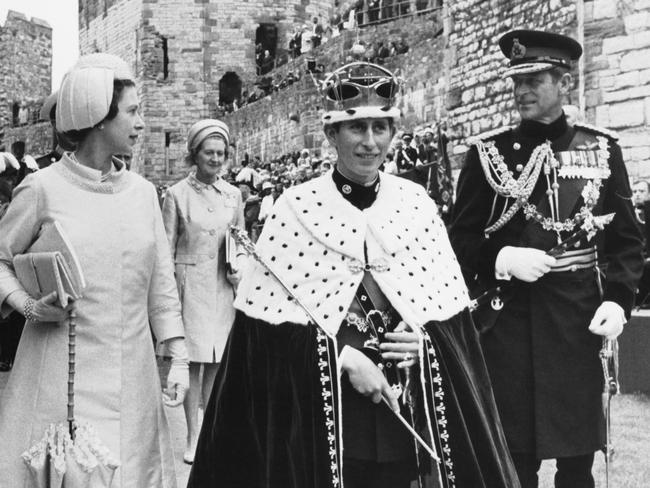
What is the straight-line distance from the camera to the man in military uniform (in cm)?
370

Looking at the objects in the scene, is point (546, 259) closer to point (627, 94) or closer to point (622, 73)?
point (627, 94)

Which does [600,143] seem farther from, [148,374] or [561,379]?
[148,374]

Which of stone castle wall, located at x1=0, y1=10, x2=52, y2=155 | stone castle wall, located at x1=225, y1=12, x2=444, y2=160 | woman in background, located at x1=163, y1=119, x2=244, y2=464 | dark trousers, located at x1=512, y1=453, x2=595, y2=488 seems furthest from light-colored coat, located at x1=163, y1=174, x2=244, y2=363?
stone castle wall, located at x1=0, y1=10, x2=52, y2=155

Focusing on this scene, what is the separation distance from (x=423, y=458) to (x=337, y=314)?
20.0 inches

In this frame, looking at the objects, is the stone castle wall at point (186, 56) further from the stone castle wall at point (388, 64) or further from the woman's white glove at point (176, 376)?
the woman's white glove at point (176, 376)

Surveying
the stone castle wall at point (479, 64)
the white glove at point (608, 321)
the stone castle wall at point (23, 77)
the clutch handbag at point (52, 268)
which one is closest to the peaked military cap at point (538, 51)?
the white glove at point (608, 321)

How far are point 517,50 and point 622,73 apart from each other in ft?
28.5

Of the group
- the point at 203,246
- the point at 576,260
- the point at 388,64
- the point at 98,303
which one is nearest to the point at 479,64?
the point at 388,64

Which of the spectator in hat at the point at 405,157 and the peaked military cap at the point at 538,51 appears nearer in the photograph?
the peaked military cap at the point at 538,51

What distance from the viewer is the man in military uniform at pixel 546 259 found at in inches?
146

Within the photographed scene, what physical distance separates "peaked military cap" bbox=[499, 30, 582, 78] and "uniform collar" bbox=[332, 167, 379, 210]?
107 centimetres

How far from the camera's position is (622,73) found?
473 inches

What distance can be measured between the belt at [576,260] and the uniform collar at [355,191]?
3.24 feet

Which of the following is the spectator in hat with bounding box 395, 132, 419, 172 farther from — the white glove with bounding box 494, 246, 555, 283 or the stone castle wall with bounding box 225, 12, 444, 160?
the white glove with bounding box 494, 246, 555, 283
